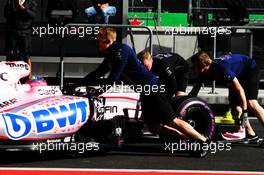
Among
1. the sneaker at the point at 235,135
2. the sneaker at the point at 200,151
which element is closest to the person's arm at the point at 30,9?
the sneaker at the point at 235,135

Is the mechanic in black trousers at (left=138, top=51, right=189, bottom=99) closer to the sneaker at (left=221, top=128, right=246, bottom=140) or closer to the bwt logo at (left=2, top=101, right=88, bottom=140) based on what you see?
the sneaker at (left=221, top=128, right=246, bottom=140)

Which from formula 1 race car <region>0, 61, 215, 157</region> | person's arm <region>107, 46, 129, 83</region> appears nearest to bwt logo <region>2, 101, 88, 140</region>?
formula 1 race car <region>0, 61, 215, 157</region>

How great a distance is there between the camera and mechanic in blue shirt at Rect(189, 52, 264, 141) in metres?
9.70

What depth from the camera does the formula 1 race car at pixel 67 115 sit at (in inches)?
334

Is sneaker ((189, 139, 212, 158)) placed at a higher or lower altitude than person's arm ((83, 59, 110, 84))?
lower

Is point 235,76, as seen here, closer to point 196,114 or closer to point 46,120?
point 196,114

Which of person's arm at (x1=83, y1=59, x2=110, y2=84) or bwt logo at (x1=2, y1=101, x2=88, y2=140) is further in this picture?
person's arm at (x1=83, y1=59, x2=110, y2=84)

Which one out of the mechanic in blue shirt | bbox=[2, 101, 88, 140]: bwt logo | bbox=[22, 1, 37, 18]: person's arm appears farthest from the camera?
bbox=[22, 1, 37, 18]: person's arm

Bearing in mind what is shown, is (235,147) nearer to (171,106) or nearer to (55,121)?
(171,106)

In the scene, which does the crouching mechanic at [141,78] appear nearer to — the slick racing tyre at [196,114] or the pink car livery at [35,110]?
the slick racing tyre at [196,114]

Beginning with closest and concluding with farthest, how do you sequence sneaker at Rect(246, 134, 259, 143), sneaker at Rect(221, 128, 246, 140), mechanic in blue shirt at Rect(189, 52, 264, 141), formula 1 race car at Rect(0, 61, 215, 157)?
1. formula 1 race car at Rect(0, 61, 215, 157)
2. mechanic in blue shirt at Rect(189, 52, 264, 141)
3. sneaker at Rect(221, 128, 246, 140)
4. sneaker at Rect(246, 134, 259, 143)

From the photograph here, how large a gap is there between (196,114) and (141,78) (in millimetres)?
956

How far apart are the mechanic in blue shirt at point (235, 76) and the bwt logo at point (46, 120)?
179 cm

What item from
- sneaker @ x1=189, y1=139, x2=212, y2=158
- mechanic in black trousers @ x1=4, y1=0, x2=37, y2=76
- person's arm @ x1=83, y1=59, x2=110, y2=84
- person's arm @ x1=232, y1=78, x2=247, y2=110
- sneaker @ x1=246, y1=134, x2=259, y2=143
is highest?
mechanic in black trousers @ x1=4, y1=0, x2=37, y2=76
